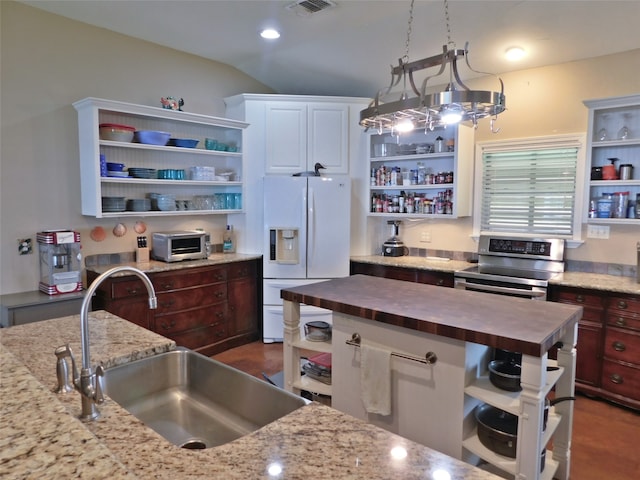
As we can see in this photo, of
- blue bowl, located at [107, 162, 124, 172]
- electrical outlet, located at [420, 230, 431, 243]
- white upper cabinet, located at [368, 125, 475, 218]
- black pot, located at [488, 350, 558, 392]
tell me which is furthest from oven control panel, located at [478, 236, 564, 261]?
blue bowl, located at [107, 162, 124, 172]

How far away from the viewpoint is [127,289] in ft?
11.4

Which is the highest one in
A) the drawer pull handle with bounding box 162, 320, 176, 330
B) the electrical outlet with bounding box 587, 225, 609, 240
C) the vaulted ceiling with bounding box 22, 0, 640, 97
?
the vaulted ceiling with bounding box 22, 0, 640, 97

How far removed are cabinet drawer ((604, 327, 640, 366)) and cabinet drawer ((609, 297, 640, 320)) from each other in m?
0.14

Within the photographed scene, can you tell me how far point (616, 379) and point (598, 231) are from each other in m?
1.24

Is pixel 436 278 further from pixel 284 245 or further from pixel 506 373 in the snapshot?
pixel 506 373

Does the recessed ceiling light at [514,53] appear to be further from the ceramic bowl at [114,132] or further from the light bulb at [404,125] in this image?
the ceramic bowl at [114,132]

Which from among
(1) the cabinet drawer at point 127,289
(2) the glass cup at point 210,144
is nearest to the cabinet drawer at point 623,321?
(1) the cabinet drawer at point 127,289

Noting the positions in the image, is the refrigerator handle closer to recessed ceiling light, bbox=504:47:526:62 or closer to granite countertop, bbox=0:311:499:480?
recessed ceiling light, bbox=504:47:526:62

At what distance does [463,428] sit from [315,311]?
260 centimetres

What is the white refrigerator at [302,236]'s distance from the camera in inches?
174

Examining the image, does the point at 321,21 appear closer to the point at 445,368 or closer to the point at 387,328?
the point at 387,328

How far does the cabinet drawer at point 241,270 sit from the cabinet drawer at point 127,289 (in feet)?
2.96

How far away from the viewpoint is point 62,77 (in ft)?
11.7

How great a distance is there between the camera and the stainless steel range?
11.5ft
